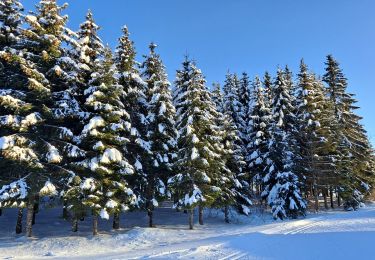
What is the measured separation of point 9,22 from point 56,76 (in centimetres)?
573

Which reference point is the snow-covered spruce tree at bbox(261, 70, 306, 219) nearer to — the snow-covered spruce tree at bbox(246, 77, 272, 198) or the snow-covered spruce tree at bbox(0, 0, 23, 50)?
the snow-covered spruce tree at bbox(246, 77, 272, 198)

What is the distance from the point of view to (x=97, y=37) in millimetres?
28516

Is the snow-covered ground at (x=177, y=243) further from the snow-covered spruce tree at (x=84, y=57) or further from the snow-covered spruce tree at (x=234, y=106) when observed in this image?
the snow-covered spruce tree at (x=234, y=106)

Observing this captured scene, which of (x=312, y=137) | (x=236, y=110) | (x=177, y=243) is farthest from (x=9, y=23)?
(x=312, y=137)

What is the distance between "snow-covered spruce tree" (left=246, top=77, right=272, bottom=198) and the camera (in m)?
39.7

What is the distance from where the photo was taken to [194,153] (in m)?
27.6

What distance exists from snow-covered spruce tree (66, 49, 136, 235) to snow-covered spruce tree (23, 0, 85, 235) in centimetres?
108

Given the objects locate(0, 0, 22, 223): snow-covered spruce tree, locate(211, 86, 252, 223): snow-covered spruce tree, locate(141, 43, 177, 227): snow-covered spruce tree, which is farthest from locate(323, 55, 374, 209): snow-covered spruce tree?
locate(0, 0, 22, 223): snow-covered spruce tree

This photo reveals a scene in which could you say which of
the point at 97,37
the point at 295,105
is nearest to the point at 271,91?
the point at 295,105

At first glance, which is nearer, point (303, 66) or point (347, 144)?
point (303, 66)

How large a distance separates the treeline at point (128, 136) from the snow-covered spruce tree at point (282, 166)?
0.38 ft

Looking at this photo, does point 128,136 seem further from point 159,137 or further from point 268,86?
point 268,86

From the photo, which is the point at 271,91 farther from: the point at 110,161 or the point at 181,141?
the point at 110,161

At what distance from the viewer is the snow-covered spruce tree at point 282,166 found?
1371 inches
